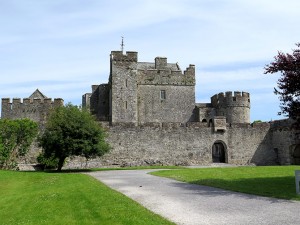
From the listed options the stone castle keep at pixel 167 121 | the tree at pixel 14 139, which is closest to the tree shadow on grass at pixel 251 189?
the stone castle keep at pixel 167 121

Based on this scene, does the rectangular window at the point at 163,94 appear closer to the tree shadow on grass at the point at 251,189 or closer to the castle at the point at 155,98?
→ the castle at the point at 155,98

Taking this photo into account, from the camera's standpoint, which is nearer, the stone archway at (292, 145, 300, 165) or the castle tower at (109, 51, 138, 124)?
the stone archway at (292, 145, 300, 165)

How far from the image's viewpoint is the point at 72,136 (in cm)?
2892

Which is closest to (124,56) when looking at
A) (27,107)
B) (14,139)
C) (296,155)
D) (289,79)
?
(27,107)

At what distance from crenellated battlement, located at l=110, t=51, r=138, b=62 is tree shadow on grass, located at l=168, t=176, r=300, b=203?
29.0 m

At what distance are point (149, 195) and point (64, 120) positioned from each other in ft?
55.2

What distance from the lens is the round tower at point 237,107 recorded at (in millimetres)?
47000

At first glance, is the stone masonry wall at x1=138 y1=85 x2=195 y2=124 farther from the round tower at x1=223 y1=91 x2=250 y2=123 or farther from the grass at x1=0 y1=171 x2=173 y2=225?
the grass at x1=0 y1=171 x2=173 y2=225

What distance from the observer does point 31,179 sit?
2162cm

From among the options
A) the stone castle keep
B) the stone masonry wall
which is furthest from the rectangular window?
the stone masonry wall

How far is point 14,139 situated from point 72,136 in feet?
19.8

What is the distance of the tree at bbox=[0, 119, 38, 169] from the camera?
101 ft

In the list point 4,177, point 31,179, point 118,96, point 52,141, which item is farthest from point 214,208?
point 118,96

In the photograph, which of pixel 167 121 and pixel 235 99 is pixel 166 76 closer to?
pixel 167 121
